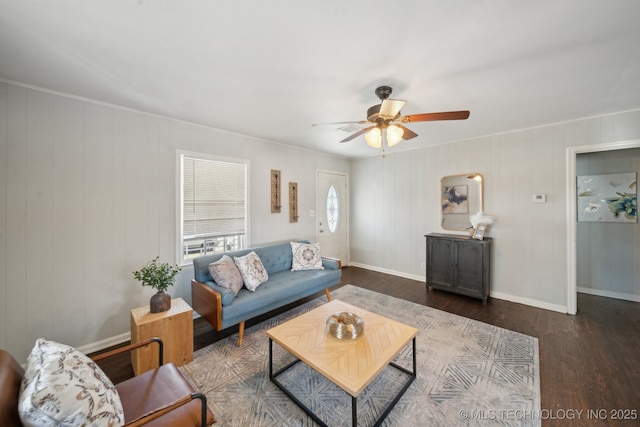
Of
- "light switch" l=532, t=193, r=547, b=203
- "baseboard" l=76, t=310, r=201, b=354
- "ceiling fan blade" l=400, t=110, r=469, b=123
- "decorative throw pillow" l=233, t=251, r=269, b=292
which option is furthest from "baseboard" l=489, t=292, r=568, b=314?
"baseboard" l=76, t=310, r=201, b=354

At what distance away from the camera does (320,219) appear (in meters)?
4.98

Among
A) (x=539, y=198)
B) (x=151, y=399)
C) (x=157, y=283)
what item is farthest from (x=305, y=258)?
(x=539, y=198)

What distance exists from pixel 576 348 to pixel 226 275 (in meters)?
3.70

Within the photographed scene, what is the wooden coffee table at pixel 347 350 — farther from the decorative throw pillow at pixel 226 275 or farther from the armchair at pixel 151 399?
the decorative throw pillow at pixel 226 275

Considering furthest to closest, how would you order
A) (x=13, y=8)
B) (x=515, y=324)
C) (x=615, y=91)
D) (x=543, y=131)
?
1. (x=543, y=131)
2. (x=515, y=324)
3. (x=615, y=91)
4. (x=13, y=8)

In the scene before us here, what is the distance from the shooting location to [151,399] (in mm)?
1329

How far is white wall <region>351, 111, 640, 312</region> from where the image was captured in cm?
321

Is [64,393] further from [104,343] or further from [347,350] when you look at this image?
[104,343]

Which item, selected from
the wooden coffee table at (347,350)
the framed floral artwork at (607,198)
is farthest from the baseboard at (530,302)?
the wooden coffee table at (347,350)

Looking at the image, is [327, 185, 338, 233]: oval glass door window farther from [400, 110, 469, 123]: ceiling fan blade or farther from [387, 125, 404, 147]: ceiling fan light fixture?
[400, 110, 469, 123]: ceiling fan blade

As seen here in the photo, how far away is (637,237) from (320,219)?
4870 millimetres

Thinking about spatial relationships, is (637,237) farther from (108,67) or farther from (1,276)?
(1,276)

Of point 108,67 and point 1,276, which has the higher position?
point 108,67

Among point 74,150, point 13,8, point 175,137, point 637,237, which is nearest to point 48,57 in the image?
point 13,8
